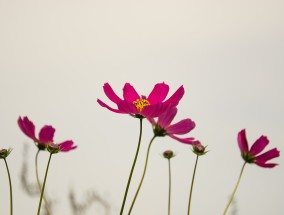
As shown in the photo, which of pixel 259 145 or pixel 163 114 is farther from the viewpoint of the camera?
pixel 259 145

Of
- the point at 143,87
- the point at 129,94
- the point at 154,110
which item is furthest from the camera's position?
the point at 143,87

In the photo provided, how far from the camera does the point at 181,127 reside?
1.32 ft

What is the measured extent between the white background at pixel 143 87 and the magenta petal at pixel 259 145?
0.16m

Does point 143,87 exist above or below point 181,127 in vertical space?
above

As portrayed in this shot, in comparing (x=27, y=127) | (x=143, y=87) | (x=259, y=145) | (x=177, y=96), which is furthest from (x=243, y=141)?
(x=27, y=127)

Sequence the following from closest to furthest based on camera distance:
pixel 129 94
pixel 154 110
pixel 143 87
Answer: pixel 154 110 < pixel 129 94 < pixel 143 87

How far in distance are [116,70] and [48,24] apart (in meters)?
0.20

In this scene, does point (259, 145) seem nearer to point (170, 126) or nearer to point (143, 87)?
point (170, 126)

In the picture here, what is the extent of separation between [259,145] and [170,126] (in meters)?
0.19

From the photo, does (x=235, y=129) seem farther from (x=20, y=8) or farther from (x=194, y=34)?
(x=20, y=8)

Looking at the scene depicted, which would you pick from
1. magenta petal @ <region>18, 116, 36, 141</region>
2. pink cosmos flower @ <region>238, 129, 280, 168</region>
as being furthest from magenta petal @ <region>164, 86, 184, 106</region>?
magenta petal @ <region>18, 116, 36, 141</region>

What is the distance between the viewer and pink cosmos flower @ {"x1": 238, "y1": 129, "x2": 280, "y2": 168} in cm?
50

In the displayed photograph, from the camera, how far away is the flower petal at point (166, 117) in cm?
39

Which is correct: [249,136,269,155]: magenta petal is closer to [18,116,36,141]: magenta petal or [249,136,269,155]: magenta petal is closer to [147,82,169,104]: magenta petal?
[147,82,169,104]: magenta petal
